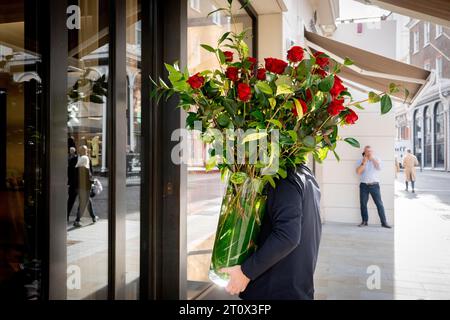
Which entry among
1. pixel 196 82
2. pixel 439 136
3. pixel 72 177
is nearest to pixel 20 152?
pixel 72 177

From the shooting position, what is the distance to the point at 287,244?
3.73 ft

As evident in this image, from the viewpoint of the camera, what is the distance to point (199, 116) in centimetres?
115

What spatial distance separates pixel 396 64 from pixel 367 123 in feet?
8.43

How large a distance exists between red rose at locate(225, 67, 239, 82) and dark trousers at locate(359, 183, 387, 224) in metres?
5.69

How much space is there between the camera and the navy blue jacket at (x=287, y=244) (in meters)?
1.14

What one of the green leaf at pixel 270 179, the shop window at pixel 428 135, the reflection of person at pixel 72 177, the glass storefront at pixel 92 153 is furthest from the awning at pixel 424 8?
the shop window at pixel 428 135

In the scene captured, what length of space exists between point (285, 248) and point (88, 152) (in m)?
0.96

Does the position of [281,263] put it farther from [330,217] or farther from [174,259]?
[330,217]

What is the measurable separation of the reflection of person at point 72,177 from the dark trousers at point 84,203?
48 millimetres

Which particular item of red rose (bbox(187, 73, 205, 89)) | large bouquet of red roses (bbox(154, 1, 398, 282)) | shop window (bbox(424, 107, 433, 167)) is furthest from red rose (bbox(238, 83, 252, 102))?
shop window (bbox(424, 107, 433, 167))

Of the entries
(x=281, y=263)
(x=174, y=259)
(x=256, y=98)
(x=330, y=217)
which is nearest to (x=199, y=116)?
(x=256, y=98)

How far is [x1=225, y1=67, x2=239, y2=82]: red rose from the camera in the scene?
1107mm

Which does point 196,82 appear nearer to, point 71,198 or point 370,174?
point 71,198

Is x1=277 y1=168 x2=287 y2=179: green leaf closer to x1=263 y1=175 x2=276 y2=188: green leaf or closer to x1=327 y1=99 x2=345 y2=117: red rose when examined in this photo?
x1=263 y1=175 x2=276 y2=188: green leaf
